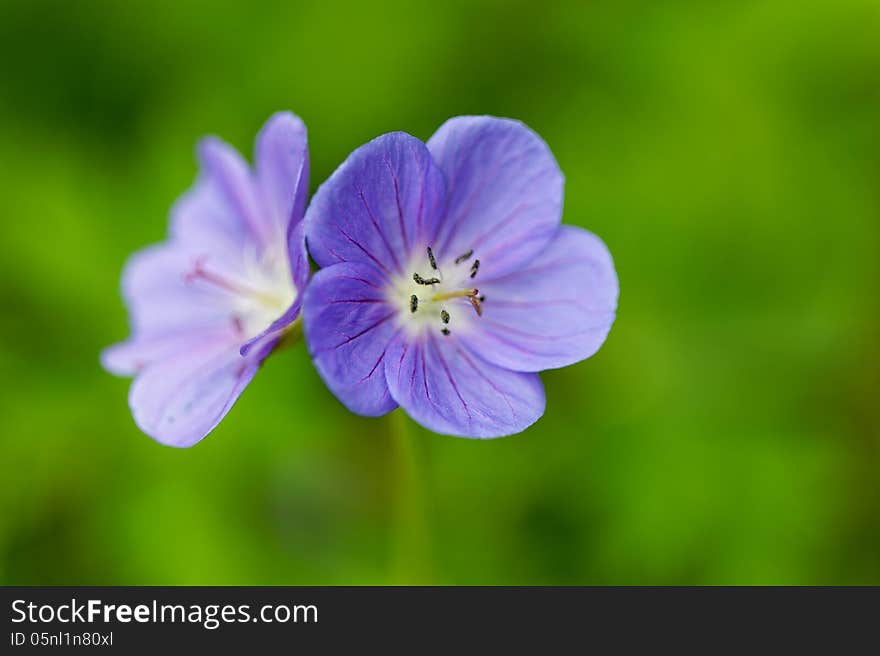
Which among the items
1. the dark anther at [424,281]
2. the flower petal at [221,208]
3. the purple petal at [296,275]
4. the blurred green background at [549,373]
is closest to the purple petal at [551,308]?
the dark anther at [424,281]

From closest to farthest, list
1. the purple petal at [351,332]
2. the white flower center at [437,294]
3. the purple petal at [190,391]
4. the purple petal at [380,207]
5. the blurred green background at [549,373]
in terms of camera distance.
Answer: the purple petal at [351,332] < the purple petal at [380,207] < the purple petal at [190,391] < the white flower center at [437,294] < the blurred green background at [549,373]

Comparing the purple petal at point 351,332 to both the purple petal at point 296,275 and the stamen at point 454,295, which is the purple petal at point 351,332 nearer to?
the purple petal at point 296,275

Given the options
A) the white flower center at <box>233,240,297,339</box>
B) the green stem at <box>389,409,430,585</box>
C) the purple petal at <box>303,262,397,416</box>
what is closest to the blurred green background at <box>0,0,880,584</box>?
the green stem at <box>389,409,430,585</box>

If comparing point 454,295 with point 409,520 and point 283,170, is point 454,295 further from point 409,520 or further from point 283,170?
point 409,520

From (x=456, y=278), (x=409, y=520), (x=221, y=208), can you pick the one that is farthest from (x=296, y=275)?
(x=409, y=520)

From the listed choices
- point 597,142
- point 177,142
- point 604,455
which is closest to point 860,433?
point 604,455
